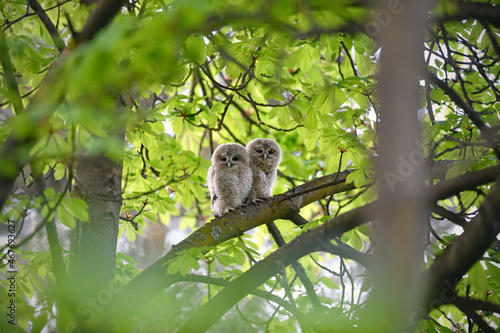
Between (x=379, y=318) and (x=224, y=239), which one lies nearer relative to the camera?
(x=379, y=318)

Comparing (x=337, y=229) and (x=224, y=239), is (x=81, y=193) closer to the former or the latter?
(x=224, y=239)

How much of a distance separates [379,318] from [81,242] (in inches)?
87.5

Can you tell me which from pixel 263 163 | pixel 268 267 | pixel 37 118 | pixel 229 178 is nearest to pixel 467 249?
pixel 268 267

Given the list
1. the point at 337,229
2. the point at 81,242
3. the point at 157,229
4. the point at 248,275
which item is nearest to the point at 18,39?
the point at 81,242

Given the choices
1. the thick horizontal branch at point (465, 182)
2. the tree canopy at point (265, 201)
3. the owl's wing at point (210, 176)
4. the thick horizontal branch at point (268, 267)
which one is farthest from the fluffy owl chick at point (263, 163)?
the thick horizontal branch at point (465, 182)

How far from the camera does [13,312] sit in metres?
2.91

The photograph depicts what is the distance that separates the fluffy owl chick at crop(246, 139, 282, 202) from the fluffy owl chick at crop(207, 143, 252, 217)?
0.32ft

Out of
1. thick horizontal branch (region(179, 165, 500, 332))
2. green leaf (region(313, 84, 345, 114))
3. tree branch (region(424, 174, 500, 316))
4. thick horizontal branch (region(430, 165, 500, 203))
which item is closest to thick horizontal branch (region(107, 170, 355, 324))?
thick horizontal branch (region(179, 165, 500, 332))

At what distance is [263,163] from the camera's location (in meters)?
4.36

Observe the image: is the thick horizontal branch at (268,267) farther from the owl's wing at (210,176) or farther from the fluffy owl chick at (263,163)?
the owl's wing at (210,176)

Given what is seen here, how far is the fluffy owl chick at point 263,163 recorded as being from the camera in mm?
4227

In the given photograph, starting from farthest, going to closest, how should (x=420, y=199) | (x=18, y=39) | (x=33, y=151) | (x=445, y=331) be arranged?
(x=18, y=39) → (x=445, y=331) → (x=33, y=151) → (x=420, y=199)

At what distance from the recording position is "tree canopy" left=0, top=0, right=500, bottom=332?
1.15 metres

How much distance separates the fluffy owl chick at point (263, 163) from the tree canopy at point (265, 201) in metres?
0.50
